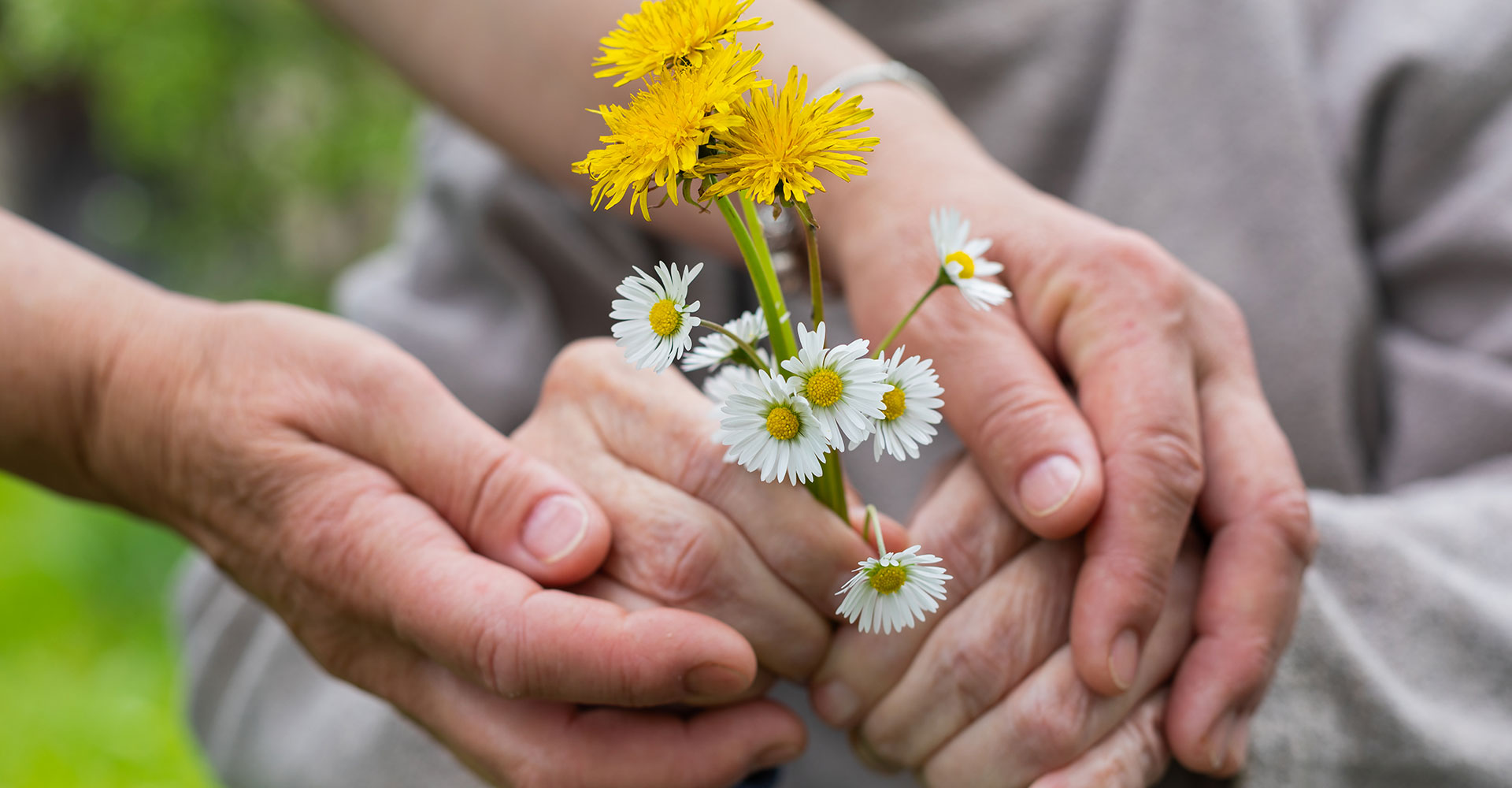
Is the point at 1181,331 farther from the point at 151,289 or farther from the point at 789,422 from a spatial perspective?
the point at 151,289

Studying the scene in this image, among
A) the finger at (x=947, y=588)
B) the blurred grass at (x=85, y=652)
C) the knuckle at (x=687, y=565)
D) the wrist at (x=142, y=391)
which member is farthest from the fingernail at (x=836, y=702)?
the blurred grass at (x=85, y=652)

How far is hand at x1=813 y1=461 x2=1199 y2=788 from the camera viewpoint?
22.5 inches

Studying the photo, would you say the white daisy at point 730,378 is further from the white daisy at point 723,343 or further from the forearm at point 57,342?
the forearm at point 57,342

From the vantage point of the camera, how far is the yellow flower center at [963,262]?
47 centimetres

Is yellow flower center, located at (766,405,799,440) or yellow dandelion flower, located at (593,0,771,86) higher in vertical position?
yellow dandelion flower, located at (593,0,771,86)

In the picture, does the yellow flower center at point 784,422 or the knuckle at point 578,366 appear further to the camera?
the knuckle at point 578,366

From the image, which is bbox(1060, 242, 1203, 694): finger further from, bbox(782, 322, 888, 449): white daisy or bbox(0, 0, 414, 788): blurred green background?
bbox(0, 0, 414, 788): blurred green background

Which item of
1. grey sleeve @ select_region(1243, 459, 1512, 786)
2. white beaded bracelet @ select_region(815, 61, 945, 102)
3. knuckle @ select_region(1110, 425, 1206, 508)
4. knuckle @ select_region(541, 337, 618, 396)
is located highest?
white beaded bracelet @ select_region(815, 61, 945, 102)

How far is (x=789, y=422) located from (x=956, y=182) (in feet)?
0.97

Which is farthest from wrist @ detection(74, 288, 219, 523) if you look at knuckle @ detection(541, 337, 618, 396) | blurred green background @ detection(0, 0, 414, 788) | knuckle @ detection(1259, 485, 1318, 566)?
blurred green background @ detection(0, 0, 414, 788)

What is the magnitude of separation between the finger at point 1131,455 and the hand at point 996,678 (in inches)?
1.0

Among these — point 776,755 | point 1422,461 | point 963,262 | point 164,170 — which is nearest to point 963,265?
point 963,262

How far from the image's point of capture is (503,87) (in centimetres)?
82

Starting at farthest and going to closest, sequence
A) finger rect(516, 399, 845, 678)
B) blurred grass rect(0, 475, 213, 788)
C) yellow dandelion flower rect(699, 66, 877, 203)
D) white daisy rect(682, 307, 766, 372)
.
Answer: blurred grass rect(0, 475, 213, 788)
finger rect(516, 399, 845, 678)
white daisy rect(682, 307, 766, 372)
yellow dandelion flower rect(699, 66, 877, 203)
